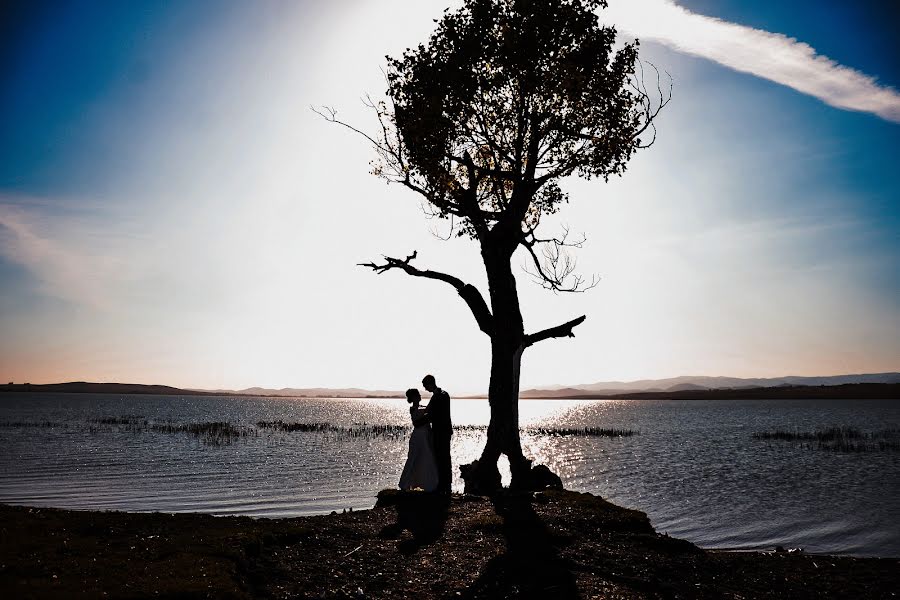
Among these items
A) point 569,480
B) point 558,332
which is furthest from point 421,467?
point 569,480

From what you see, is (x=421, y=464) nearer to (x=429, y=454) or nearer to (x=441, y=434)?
(x=429, y=454)

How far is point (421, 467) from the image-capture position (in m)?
16.5

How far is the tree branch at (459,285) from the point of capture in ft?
67.4

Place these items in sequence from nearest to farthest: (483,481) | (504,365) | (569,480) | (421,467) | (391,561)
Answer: (391,561) → (421,467) → (483,481) → (504,365) → (569,480)

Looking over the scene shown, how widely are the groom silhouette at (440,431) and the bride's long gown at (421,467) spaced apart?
0.46ft

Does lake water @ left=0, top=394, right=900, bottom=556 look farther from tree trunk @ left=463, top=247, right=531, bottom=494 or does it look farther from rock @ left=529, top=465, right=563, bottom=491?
tree trunk @ left=463, top=247, right=531, bottom=494

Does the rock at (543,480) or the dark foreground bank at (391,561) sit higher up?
the dark foreground bank at (391,561)

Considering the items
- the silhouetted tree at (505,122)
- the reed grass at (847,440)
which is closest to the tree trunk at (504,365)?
the silhouetted tree at (505,122)

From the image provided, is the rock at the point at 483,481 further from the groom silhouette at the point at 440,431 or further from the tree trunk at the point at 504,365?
the groom silhouette at the point at 440,431

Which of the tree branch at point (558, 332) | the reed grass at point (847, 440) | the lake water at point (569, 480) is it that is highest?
the tree branch at point (558, 332)

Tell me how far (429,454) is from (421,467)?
393 mm

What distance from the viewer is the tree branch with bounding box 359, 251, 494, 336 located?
20531 millimetres

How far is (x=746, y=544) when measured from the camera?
18.2m

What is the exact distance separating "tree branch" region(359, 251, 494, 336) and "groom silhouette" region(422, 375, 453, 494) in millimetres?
4148
